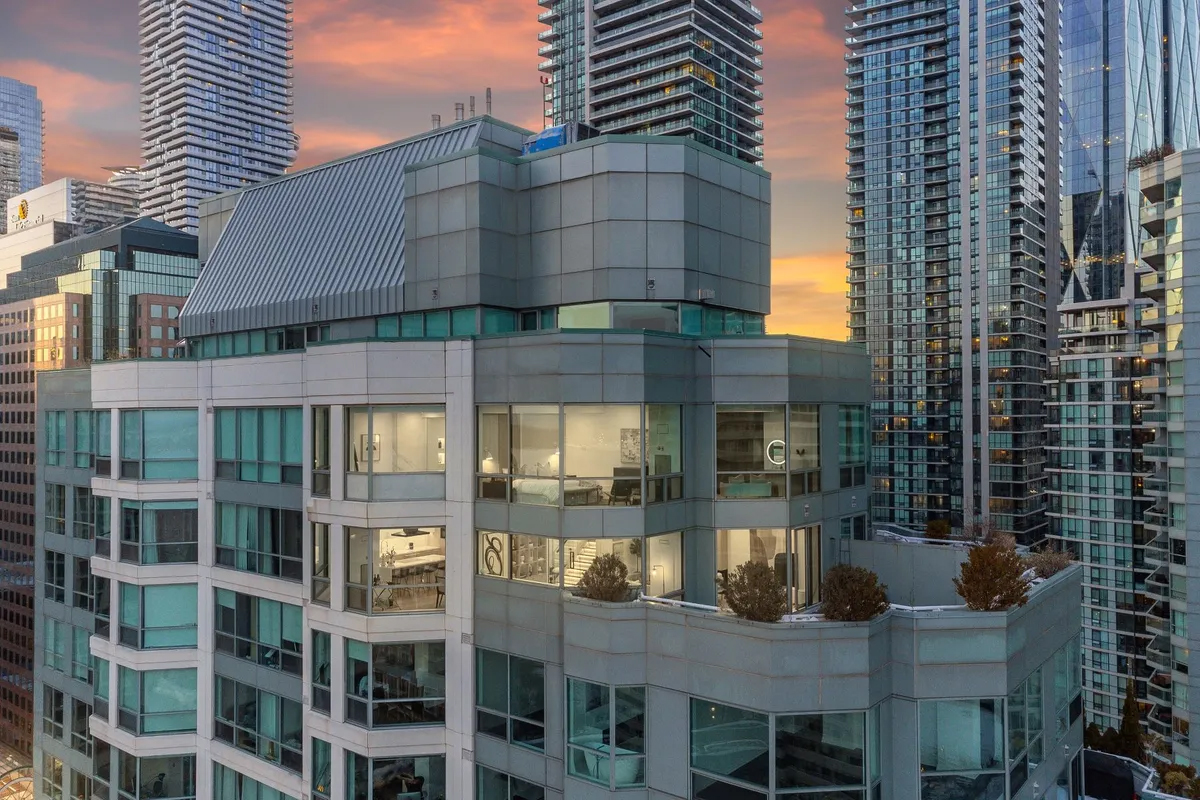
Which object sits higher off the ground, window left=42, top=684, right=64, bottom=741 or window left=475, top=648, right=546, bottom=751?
window left=475, top=648, right=546, bottom=751

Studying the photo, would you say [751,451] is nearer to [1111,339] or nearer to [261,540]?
[261,540]

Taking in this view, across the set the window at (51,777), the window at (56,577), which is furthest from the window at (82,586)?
the window at (51,777)

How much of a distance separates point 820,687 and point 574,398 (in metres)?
8.14

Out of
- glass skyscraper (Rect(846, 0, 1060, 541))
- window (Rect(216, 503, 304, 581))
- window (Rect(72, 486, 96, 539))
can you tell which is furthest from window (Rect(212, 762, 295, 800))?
glass skyscraper (Rect(846, 0, 1060, 541))

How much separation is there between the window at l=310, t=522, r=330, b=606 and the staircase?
717 centimetres

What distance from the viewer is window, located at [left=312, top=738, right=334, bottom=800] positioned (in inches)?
961

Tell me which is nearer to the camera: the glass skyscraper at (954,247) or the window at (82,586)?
the window at (82,586)

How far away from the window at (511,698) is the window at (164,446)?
13.0 m

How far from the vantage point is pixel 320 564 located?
24.6 metres

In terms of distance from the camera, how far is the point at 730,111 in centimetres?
17450

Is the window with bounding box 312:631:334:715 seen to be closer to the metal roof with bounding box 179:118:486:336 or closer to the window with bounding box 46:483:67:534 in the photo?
the metal roof with bounding box 179:118:486:336

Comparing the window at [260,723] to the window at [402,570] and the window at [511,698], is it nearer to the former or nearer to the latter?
the window at [402,570]

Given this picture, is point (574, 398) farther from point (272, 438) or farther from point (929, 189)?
point (929, 189)

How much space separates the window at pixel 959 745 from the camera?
60.6ft
